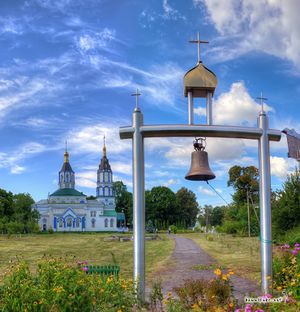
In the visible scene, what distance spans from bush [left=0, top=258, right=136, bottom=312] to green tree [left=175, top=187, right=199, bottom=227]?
6773cm

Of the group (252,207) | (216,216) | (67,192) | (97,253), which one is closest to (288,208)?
(97,253)

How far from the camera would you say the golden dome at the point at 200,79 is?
8.19 meters

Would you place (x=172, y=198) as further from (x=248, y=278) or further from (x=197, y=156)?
(x=197, y=156)

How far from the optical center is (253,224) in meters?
42.5

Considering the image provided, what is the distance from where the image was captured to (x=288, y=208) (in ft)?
69.6

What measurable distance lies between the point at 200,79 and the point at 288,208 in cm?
1461

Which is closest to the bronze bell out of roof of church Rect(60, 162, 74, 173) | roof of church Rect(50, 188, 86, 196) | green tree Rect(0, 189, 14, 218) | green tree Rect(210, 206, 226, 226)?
green tree Rect(0, 189, 14, 218)

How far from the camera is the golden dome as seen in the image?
819 cm

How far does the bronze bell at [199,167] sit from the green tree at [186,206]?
65825 mm

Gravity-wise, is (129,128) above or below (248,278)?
above

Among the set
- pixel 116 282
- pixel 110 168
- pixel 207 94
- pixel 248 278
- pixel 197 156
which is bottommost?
pixel 248 278

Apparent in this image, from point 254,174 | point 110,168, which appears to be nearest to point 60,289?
point 254,174

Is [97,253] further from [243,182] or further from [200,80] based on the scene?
[243,182]

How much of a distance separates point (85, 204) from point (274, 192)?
221 feet
